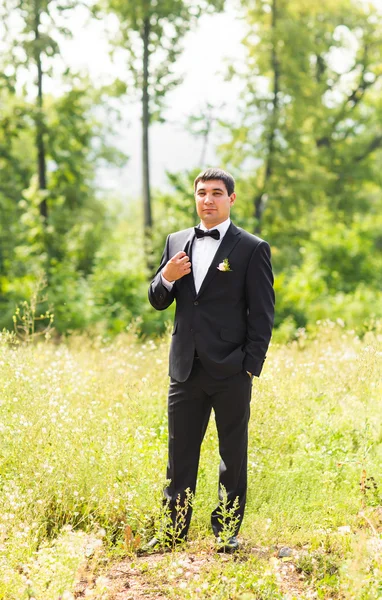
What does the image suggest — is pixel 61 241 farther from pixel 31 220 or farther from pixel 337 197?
pixel 337 197

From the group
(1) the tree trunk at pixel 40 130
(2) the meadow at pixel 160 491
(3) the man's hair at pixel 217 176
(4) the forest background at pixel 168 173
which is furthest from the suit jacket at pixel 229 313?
(1) the tree trunk at pixel 40 130

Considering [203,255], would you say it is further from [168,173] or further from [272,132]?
[272,132]

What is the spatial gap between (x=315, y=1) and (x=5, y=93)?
9887mm

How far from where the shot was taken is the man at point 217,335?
3957 mm

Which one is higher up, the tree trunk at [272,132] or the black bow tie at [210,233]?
the tree trunk at [272,132]

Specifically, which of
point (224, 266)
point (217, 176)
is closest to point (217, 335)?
point (224, 266)

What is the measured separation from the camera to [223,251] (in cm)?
407

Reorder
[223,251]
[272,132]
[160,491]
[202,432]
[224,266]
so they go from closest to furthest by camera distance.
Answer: [224,266]
[223,251]
[202,432]
[160,491]
[272,132]

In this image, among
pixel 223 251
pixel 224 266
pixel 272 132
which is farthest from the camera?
pixel 272 132

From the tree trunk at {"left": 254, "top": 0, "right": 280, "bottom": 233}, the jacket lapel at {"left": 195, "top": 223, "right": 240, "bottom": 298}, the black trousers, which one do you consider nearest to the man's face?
the jacket lapel at {"left": 195, "top": 223, "right": 240, "bottom": 298}

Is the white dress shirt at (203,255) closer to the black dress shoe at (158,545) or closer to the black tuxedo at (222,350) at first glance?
the black tuxedo at (222,350)

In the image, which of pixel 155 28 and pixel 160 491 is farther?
pixel 155 28

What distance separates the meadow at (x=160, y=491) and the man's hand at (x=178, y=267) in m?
1.08

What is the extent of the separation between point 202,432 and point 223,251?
1187 millimetres
